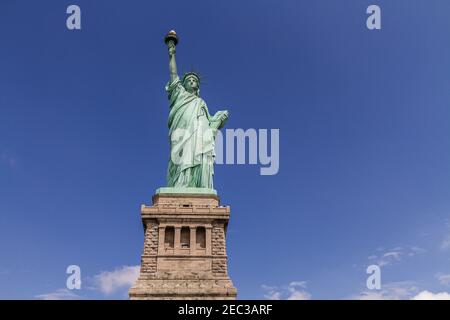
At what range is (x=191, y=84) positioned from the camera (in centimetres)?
3089

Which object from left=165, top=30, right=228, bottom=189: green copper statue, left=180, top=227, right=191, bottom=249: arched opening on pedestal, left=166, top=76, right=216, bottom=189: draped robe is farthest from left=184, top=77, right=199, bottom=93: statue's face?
left=180, top=227, right=191, bottom=249: arched opening on pedestal

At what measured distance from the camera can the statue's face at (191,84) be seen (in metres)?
30.9

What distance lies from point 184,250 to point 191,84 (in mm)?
10602

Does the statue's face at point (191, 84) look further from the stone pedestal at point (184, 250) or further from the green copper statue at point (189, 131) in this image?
the stone pedestal at point (184, 250)

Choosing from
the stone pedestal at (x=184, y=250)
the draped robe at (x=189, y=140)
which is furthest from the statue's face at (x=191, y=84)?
the stone pedestal at (x=184, y=250)

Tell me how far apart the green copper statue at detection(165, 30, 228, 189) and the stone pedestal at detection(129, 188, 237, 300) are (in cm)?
173

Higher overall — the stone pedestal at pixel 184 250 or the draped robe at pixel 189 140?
the draped robe at pixel 189 140

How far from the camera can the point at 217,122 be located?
30188mm

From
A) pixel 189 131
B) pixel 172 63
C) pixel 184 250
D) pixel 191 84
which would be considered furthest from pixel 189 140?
pixel 184 250
